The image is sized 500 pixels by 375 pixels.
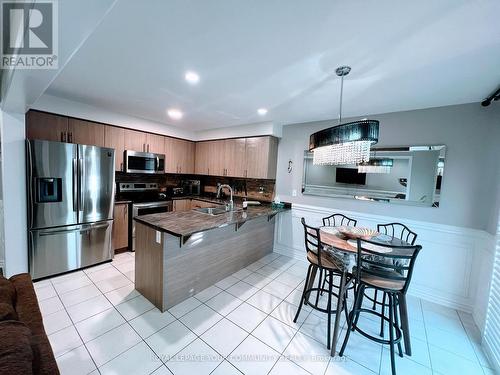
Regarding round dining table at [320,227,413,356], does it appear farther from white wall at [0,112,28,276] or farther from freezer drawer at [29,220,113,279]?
white wall at [0,112,28,276]

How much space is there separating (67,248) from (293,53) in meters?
3.56

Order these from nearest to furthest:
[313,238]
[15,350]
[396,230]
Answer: [15,350] → [313,238] → [396,230]

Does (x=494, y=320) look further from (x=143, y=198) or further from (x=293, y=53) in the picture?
(x=143, y=198)

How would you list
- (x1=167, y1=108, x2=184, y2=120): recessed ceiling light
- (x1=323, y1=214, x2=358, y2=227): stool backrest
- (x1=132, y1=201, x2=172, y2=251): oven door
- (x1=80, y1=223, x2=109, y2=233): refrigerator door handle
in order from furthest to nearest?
(x1=132, y1=201, x2=172, y2=251): oven door, (x1=167, y1=108, x2=184, y2=120): recessed ceiling light, (x1=323, y1=214, x2=358, y2=227): stool backrest, (x1=80, y1=223, x2=109, y2=233): refrigerator door handle

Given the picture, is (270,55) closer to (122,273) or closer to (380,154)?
(380,154)

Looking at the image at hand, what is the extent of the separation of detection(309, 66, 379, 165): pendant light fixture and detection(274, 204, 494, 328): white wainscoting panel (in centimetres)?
148

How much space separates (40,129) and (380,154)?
4.77 meters

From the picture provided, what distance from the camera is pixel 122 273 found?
9.50 feet

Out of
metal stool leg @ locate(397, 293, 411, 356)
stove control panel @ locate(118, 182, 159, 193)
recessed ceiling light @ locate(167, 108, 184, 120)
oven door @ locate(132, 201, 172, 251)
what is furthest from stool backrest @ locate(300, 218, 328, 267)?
stove control panel @ locate(118, 182, 159, 193)

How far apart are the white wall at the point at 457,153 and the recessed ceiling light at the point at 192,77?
101 inches

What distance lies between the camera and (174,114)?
3449mm

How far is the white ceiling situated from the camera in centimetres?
120

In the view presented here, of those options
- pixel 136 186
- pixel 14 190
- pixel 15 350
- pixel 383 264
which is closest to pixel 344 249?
pixel 383 264

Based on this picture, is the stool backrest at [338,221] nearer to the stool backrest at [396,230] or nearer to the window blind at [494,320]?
the stool backrest at [396,230]
